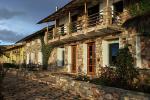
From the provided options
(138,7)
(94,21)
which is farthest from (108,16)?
(94,21)

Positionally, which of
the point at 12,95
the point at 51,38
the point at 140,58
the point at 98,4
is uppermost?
the point at 98,4

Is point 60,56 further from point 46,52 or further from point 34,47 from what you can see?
point 34,47

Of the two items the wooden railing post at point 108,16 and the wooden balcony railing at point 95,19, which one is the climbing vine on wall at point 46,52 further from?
the wooden railing post at point 108,16

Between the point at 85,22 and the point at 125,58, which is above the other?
the point at 85,22

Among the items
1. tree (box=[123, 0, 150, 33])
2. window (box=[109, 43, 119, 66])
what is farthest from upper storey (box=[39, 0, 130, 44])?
window (box=[109, 43, 119, 66])

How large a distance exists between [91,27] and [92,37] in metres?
1.65

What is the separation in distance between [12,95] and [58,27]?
1271cm

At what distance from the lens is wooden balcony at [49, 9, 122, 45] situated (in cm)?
1727

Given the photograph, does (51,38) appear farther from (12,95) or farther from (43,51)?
(12,95)

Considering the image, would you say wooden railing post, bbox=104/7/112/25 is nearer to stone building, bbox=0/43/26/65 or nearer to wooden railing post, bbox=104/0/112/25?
wooden railing post, bbox=104/0/112/25

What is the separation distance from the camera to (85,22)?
1988cm

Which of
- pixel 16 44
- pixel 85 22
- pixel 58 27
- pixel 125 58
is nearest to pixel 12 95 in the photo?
pixel 125 58

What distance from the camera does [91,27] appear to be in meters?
18.9

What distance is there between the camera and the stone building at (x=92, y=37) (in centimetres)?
1714
